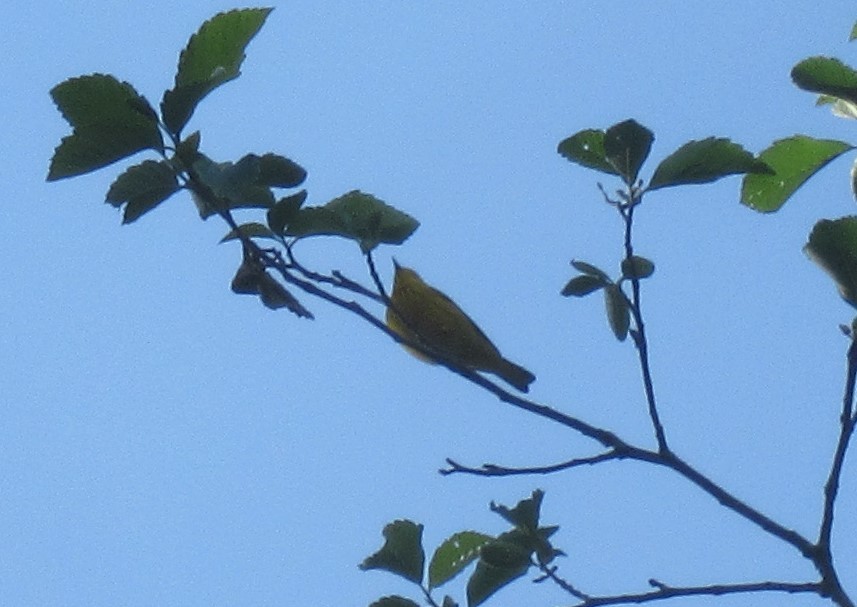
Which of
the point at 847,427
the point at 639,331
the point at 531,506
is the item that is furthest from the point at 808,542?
the point at 531,506

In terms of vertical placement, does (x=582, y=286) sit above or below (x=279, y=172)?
below

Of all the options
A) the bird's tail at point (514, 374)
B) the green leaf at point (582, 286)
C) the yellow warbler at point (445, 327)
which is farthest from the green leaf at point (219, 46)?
the bird's tail at point (514, 374)

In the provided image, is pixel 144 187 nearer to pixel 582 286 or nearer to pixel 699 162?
pixel 582 286

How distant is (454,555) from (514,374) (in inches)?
18.0

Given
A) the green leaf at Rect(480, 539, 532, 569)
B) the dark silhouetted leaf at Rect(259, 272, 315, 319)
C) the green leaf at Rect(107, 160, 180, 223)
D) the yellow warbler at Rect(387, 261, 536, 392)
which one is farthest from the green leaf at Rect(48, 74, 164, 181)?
the green leaf at Rect(480, 539, 532, 569)

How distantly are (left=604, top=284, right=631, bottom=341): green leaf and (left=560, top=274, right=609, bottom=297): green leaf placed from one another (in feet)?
0.07

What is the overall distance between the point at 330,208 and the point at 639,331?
2.26 feet

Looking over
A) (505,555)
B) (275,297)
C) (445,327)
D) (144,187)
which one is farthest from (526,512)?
(144,187)

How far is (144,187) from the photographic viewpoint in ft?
9.50

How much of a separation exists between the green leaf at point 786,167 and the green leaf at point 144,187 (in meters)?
1.25

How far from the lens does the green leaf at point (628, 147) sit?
2945 mm

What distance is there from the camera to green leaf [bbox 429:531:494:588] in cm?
345

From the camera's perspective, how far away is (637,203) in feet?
9.68

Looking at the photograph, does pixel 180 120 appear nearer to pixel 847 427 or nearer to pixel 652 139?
pixel 652 139
